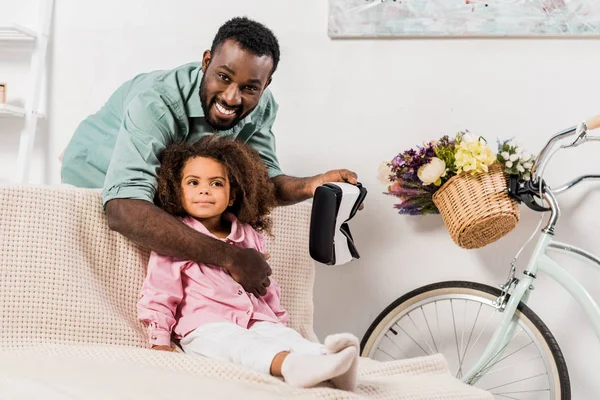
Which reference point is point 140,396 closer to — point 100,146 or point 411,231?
point 100,146

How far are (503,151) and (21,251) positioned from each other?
1246 mm

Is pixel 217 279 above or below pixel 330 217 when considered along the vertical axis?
below

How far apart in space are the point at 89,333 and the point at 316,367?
0.58 meters

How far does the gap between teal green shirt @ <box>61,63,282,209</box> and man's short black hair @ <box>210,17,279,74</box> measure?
119 mm

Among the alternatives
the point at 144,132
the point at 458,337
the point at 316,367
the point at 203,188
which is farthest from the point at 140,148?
the point at 458,337

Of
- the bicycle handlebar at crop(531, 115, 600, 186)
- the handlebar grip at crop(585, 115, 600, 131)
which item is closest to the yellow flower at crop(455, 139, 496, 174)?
the bicycle handlebar at crop(531, 115, 600, 186)

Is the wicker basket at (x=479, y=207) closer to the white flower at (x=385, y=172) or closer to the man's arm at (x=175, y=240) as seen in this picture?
the white flower at (x=385, y=172)

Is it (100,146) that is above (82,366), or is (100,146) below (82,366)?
above

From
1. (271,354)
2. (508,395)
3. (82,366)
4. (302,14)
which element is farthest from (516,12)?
(82,366)

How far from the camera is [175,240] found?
4.82 ft

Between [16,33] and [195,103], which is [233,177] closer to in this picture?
[195,103]

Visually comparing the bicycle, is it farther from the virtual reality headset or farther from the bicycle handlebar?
the virtual reality headset

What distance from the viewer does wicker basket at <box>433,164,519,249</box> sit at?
187cm

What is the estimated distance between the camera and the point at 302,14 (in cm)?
232
